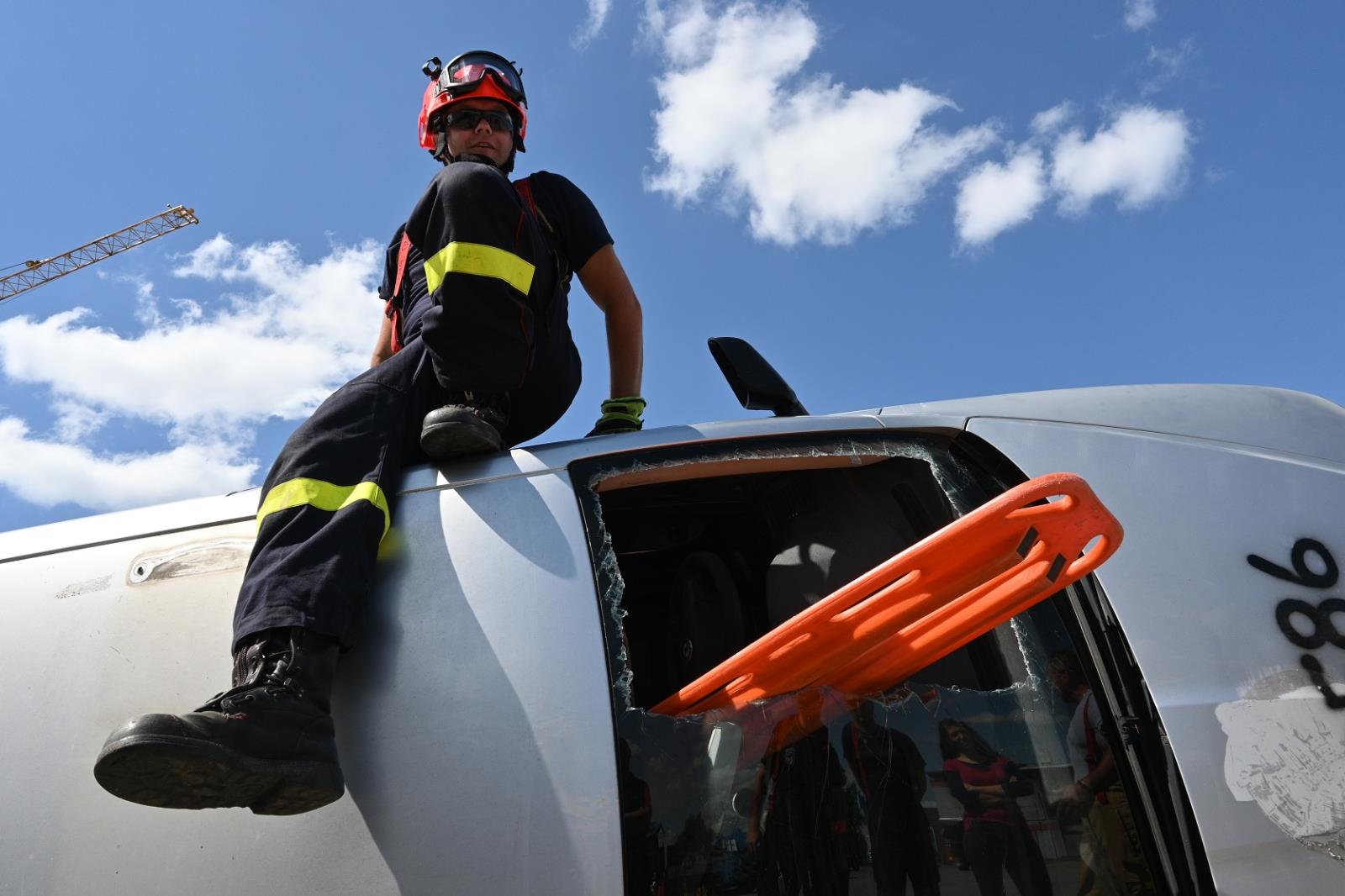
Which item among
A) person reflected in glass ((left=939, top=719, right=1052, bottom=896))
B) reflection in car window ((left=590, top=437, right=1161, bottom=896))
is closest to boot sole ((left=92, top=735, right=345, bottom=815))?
reflection in car window ((left=590, top=437, right=1161, bottom=896))

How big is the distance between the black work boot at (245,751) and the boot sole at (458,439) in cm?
48

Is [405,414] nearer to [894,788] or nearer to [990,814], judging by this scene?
[894,788]

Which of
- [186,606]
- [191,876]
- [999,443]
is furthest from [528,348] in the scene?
[191,876]

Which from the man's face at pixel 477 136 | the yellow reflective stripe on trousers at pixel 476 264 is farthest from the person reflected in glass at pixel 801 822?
the man's face at pixel 477 136

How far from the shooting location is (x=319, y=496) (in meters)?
1.68

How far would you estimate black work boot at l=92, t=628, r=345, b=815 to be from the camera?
48.3 inches

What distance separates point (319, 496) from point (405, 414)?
28cm

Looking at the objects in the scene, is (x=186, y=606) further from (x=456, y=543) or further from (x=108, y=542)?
(x=456, y=543)

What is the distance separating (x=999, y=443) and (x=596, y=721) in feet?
3.10

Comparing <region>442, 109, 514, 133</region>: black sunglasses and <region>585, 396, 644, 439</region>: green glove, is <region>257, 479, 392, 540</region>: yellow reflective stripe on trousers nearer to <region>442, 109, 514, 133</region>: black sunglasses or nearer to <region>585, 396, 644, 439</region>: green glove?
<region>585, 396, 644, 439</region>: green glove

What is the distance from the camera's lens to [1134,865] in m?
1.40

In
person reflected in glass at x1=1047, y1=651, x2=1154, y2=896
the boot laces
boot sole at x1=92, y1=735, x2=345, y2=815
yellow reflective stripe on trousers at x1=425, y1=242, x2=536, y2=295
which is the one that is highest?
yellow reflective stripe on trousers at x1=425, y1=242, x2=536, y2=295

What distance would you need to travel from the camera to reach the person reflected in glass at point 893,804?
1.36 meters

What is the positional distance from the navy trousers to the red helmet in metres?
0.49
